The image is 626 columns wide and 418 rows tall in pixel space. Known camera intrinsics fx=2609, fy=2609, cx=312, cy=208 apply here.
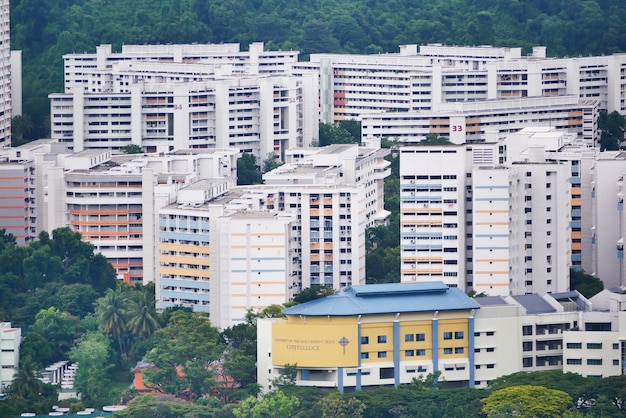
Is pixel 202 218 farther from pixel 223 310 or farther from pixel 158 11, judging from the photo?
pixel 158 11

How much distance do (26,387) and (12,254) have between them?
13.2m

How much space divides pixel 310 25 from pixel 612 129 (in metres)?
28.6

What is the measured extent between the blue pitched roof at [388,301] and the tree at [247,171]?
2885cm

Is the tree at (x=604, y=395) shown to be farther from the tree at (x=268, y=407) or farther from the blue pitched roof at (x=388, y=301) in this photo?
the tree at (x=268, y=407)

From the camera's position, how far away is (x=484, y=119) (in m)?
108

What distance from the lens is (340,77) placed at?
121125 millimetres

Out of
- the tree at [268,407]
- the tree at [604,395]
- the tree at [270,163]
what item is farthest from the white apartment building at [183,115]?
the tree at [604,395]

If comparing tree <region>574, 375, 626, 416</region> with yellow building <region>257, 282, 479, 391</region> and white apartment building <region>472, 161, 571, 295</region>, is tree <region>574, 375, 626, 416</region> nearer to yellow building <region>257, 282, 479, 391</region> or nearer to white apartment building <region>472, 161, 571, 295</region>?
yellow building <region>257, 282, 479, 391</region>

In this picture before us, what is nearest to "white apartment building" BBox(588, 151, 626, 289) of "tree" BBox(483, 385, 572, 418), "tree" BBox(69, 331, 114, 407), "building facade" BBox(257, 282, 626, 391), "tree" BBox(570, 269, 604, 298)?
"tree" BBox(570, 269, 604, 298)

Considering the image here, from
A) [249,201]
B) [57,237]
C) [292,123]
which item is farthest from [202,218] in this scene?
[292,123]

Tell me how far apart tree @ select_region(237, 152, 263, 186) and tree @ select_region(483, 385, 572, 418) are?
33.3 m

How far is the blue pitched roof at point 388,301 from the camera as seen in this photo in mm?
71250

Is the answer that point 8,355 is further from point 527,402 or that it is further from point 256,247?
point 527,402

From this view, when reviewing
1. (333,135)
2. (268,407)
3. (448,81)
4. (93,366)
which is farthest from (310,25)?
(268,407)
